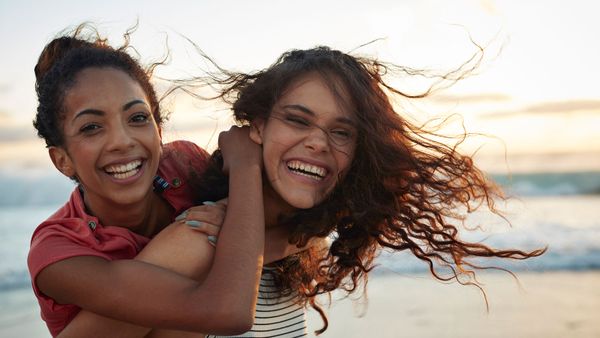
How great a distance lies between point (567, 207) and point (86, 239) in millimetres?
16140

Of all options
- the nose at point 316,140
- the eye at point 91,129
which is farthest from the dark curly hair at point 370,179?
the eye at point 91,129

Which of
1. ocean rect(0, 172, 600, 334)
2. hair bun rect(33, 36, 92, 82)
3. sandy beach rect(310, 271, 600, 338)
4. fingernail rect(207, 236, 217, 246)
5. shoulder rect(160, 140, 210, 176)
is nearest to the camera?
fingernail rect(207, 236, 217, 246)

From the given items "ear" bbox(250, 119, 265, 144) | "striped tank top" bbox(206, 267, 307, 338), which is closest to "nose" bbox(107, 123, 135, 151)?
"ear" bbox(250, 119, 265, 144)

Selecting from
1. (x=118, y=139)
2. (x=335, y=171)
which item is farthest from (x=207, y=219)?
(x=335, y=171)

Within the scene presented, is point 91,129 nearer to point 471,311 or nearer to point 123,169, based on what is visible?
point 123,169

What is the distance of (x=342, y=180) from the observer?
351 centimetres

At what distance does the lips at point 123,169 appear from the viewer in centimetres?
308

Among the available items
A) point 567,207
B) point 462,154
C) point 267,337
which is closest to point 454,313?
point 462,154

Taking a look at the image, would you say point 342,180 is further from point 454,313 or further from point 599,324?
point 599,324

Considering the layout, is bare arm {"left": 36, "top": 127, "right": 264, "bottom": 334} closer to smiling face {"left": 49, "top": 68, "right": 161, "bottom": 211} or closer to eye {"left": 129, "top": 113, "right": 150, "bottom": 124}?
smiling face {"left": 49, "top": 68, "right": 161, "bottom": 211}

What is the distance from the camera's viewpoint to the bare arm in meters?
2.64

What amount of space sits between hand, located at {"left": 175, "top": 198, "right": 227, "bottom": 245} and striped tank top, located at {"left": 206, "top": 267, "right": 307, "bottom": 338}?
19.7 inches

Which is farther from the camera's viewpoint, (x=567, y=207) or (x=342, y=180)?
(x=567, y=207)

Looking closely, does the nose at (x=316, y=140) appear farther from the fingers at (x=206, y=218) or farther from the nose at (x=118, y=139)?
the nose at (x=118, y=139)
